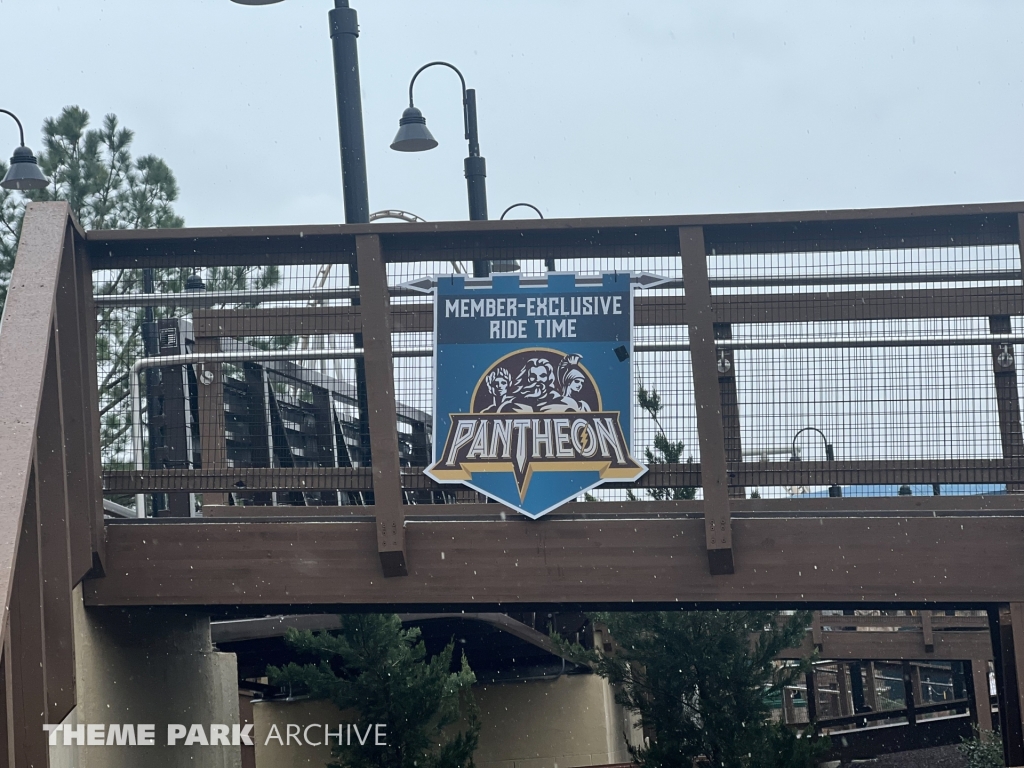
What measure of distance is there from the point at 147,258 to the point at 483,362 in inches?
78.7

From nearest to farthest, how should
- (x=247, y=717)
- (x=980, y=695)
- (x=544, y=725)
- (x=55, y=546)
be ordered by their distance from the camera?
(x=55, y=546) → (x=247, y=717) → (x=544, y=725) → (x=980, y=695)

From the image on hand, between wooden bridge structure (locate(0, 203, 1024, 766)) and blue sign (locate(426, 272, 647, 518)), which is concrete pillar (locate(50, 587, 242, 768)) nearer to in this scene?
wooden bridge structure (locate(0, 203, 1024, 766))

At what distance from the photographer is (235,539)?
7.23 metres

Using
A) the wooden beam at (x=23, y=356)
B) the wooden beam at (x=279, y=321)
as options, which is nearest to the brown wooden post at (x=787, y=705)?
the wooden beam at (x=279, y=321)

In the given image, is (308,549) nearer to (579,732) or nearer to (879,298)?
(879,298)

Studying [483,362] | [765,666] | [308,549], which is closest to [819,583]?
[483,362]

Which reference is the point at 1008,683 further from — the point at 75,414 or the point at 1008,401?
the point at 75,414

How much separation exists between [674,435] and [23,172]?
39.4ft

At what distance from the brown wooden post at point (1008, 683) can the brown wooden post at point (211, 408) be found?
174 inches

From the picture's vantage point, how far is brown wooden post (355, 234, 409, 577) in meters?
6.93

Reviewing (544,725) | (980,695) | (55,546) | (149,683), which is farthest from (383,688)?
(980,695)

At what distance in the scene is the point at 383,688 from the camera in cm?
1283

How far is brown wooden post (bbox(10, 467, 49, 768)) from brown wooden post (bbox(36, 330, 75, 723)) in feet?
0.87

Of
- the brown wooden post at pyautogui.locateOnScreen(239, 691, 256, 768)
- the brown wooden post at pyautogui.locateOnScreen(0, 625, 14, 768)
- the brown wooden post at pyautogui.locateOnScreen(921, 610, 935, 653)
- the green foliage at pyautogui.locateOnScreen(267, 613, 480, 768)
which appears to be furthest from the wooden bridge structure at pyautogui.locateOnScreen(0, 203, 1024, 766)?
the brown wooden post at pyautogui.locateOnScreen(921, 610, 935, 653)
